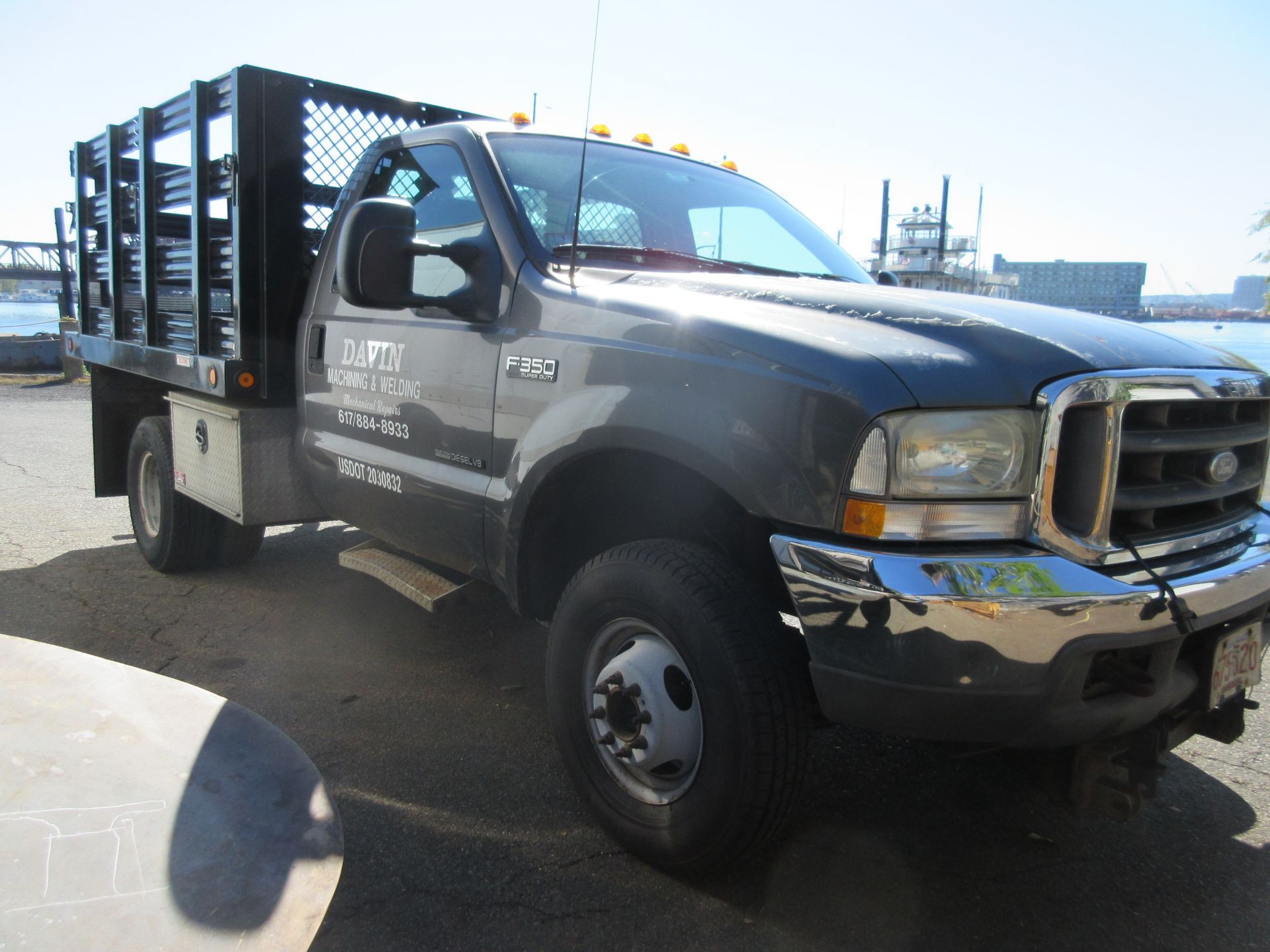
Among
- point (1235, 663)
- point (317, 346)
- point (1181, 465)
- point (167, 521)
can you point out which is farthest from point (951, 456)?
point (167, 521)

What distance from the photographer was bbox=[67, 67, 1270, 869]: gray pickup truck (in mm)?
1999

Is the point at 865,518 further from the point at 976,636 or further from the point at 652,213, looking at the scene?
the point at 652,213

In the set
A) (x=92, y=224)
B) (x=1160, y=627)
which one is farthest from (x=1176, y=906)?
(x=92, y=224)

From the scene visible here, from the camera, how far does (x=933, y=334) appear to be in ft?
7.24

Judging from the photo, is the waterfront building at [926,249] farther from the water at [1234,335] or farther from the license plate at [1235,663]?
the license plate at [1235,663]

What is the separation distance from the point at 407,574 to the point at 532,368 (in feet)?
3.76

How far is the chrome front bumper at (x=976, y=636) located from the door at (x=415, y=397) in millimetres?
1351

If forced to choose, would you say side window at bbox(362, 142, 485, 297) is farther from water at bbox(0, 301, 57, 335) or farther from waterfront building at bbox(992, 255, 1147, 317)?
water at bbox(0, 301, 57, 335)

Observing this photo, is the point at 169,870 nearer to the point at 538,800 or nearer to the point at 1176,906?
the point at 538,800

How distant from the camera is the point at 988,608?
1.89m

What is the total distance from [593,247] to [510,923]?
6.44 ft

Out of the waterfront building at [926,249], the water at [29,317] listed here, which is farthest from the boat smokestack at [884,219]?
the water at [29,317]

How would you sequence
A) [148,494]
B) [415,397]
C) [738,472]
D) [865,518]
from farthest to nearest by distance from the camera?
[148,494]
[415,397]
[738,472]
[865,518]

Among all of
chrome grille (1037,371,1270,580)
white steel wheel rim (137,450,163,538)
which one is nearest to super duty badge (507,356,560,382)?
chrome grille (1037,371,1270,580)
